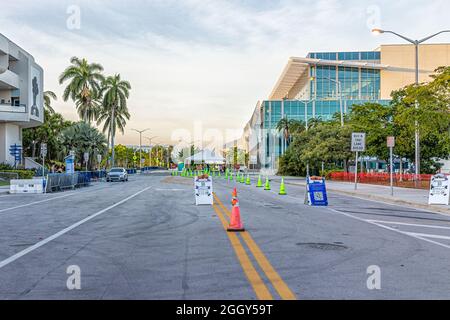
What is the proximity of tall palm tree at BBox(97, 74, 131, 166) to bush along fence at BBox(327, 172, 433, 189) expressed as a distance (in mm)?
40682

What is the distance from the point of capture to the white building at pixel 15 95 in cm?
5525

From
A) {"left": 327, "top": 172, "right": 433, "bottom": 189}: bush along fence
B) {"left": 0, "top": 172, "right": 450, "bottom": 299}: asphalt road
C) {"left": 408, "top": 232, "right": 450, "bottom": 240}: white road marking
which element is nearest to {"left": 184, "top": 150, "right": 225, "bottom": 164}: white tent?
{"left": 327, "top": 172, "right": 433, "bottom": 189}: bush along fence

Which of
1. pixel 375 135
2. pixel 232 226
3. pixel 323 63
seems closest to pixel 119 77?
pixel 323 63

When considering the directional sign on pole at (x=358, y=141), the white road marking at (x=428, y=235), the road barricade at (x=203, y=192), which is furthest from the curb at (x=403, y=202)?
the road barricade at (x=203, y=192)

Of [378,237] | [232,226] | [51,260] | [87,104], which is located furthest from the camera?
[87,104]

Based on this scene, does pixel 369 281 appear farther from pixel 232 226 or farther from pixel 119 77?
pixel 119 77

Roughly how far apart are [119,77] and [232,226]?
239 feet

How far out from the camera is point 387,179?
40.0 meters

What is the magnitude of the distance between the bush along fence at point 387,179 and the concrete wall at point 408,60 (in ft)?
153

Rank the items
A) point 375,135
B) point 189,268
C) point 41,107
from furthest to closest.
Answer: point 41,107 < point 375,135 < point 189,268

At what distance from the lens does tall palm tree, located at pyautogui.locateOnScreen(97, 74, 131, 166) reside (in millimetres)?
80750

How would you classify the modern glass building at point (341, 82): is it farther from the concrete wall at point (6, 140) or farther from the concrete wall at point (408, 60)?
the concrete wall at point (6, 140)

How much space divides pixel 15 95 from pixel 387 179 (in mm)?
41607

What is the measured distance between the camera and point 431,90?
27.2 metres
